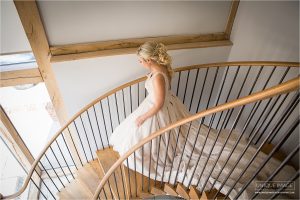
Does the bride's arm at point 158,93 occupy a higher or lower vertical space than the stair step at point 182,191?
higher

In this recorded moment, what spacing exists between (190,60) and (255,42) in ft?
2.63

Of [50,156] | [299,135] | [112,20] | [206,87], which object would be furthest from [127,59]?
[50,156]

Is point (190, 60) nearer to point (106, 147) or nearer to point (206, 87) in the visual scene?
point (206, 87)

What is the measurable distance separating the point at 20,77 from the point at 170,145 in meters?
1.81

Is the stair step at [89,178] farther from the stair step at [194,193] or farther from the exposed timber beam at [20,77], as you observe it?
the stair step at [194,193]

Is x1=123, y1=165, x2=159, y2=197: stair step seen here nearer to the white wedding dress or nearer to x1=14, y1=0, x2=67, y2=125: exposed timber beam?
the white wedding dress

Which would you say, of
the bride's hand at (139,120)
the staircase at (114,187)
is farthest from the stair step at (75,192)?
the bride's hand at (139,120)

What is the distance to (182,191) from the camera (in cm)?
214

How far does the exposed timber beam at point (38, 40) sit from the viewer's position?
84.2 inches

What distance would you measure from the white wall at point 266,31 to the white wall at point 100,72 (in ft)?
0.72

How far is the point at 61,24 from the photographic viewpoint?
Result: 92.4 inches

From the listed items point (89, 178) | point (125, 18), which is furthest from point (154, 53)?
point (89, 178)

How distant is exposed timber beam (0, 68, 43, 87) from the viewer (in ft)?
8.52

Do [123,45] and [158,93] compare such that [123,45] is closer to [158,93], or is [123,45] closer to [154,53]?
[154,53]
